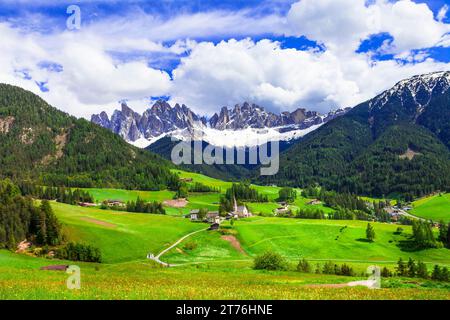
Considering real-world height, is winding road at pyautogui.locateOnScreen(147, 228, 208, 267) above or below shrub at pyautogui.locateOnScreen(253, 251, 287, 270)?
below

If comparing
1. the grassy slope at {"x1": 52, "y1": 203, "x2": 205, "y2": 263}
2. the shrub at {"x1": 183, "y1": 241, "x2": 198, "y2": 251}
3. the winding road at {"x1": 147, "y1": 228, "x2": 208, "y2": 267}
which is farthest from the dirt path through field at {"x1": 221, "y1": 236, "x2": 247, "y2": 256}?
the grassy slope at {"x1": 52, "y1": 203, "x2": 205, "y2": 263}

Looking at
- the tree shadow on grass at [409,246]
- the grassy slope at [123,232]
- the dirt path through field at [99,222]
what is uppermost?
the dirt path through field at [99,222]

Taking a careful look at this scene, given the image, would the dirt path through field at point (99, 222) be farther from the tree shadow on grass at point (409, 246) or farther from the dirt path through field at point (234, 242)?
the tree shadow on grass at point (409, 246)

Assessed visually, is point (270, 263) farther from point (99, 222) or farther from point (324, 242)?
point (99, 222)

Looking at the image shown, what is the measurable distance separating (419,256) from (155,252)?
86.7 m

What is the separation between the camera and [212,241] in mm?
130125

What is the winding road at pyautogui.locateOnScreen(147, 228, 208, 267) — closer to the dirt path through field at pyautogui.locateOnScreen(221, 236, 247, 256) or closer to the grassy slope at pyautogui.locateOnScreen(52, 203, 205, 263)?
the grassy slope at pyautogui.locateOnScreen(52, 203, 205, 263)

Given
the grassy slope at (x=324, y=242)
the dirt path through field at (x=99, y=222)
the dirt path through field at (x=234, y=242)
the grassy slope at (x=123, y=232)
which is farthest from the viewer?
the dirt path through field at (x=99, y=222)

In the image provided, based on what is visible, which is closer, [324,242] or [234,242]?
[234,242]

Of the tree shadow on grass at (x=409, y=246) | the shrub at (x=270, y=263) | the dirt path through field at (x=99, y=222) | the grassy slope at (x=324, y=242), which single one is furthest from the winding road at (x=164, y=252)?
the tree shadow on grass at (x=409, y=246)

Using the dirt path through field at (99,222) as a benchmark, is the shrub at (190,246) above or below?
below

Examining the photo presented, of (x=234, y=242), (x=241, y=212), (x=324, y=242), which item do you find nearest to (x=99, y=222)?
(x=234, y=242)
